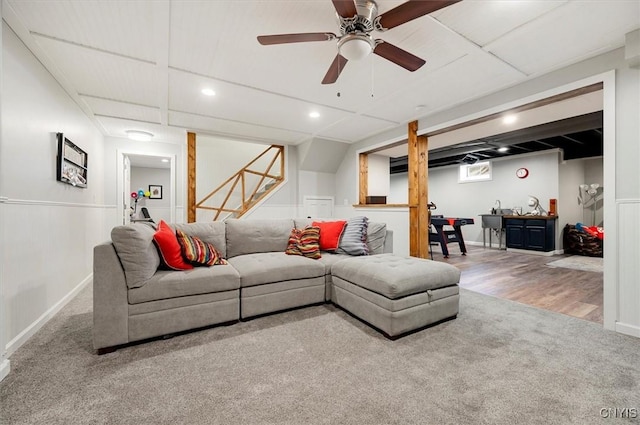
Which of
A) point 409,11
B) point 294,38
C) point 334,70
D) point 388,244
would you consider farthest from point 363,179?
point 409,11

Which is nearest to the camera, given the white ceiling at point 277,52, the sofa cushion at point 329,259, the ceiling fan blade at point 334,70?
the white ceiling at point 277,52

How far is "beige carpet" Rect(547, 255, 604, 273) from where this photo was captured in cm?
469

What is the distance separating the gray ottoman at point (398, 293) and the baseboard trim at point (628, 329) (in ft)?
4.20

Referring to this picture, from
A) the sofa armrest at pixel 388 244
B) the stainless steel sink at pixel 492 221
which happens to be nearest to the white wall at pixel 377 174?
the sofa armrest at pixel 388 244

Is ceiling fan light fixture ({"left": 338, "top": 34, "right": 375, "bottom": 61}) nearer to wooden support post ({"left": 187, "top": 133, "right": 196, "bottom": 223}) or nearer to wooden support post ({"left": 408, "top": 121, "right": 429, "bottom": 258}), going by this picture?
wooden support post ({"left": 408, "top": 121, "right": 429, "bottom": 258})

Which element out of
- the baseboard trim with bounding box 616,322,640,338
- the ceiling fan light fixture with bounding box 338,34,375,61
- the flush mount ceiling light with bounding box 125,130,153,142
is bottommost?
the baseboard trim with bounding box 616,322,640,338

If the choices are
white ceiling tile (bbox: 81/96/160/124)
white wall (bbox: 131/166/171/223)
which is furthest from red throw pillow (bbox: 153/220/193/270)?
white wall (bbox: 131/166/171/223)

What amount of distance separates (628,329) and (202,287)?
3.51 metres

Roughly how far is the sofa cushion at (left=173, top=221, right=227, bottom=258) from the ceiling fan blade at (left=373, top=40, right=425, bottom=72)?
2.34 m

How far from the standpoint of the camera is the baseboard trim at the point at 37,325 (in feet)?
6.26

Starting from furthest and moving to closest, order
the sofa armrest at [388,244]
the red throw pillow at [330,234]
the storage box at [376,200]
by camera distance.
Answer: the storage box at [376,200]
the sofa armrest at [388,244]
the red throw pillow at [330,234]

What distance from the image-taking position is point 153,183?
27.2 ft

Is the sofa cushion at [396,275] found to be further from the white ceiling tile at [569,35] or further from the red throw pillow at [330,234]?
the white ceiling tile at [569,35]

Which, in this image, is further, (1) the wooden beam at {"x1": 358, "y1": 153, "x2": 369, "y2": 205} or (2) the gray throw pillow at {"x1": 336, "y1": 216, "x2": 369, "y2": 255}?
(1) the wooden beam at {"x1": 358, "y1": 153, "x2": 369, "y2": 205}
